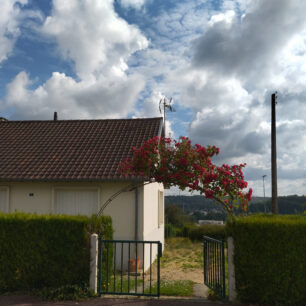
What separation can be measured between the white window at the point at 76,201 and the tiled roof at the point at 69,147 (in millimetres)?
683

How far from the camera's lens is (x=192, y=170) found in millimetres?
8023

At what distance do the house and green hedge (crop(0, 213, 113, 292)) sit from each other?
3066mm

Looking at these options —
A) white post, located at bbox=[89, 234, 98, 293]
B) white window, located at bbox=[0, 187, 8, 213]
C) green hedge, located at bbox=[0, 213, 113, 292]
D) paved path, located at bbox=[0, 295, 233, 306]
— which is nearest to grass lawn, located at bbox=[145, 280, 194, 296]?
paved path, located at bbox=[0, 295, 233, 306]

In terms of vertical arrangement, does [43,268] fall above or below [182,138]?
below

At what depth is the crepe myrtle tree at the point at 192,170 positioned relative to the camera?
7777mm

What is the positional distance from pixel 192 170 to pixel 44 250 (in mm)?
3941

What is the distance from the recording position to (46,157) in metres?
12.1

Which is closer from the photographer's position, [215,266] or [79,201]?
[215,266]

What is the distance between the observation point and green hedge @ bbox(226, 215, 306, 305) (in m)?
6.22

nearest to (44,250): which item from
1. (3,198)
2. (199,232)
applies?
(3,198)

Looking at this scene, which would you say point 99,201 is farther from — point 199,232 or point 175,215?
point 175,215

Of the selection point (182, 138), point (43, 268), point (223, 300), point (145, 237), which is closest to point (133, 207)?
point (145, 237)

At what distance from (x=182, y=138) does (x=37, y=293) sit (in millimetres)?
5043

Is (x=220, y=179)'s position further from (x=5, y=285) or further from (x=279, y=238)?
(x=5, y=285)
